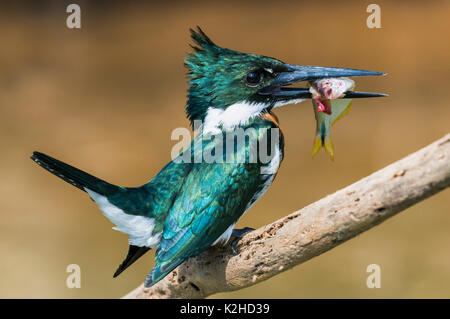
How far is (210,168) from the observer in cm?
133

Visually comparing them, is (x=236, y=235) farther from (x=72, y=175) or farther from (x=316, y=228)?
(x=72, y=175)

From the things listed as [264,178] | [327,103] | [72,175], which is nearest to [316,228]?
[264,178]

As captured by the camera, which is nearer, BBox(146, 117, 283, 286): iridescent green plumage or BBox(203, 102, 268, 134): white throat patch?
BBox(146, 117, 283, 286): iridescent green plumage

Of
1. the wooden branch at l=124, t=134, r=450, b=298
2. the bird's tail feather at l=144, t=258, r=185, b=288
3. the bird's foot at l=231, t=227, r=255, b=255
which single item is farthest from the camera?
the bird's foot at l=231, t=227, r=255, b=255

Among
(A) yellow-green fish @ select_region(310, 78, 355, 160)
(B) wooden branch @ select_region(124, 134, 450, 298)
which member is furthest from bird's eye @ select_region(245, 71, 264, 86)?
(B) wooden branch @ select_region(124, 134, 450, 298)

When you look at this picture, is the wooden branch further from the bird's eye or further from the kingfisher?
the bird's eye

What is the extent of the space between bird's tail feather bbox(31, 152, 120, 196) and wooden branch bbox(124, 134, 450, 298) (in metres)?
0.30

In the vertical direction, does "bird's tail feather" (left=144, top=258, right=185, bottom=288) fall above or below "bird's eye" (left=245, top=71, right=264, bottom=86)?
below

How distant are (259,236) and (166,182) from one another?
0.27 meters

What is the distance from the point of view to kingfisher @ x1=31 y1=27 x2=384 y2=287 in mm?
1316

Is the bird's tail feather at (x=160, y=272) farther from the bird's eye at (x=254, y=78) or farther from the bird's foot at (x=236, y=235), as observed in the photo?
the bird's eye at (x=254, y=78)

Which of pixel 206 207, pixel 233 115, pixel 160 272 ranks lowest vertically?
pixel 160 272

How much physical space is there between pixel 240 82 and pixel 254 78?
0.04 metres

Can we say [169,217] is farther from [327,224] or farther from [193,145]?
[327,224]
